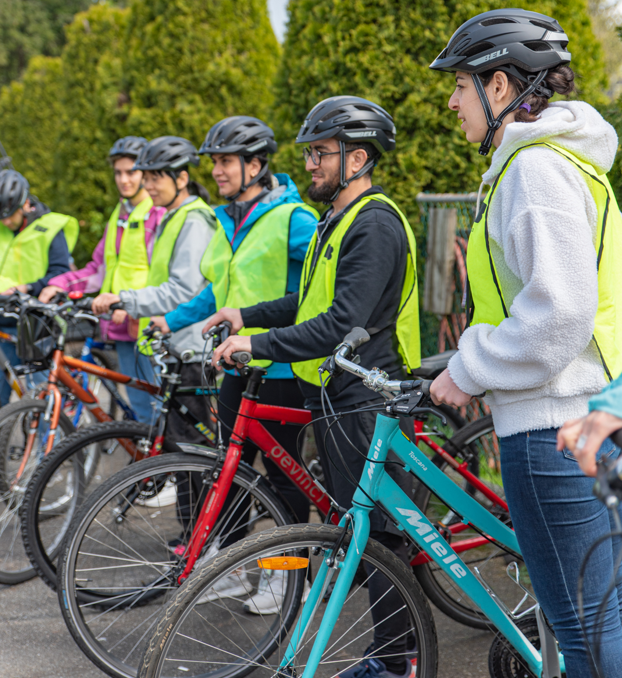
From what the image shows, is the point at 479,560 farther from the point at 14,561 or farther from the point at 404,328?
the point at 14,561

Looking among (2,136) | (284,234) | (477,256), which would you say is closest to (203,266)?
(284,234)

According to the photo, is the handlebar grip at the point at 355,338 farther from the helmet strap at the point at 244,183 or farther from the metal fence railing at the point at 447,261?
the metal fence railing at the point at 447,261

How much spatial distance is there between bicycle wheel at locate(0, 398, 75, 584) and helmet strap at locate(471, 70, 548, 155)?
109 inches

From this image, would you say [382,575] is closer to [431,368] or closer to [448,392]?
[448,392]

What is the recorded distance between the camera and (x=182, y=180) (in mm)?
4211

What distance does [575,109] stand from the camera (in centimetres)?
175

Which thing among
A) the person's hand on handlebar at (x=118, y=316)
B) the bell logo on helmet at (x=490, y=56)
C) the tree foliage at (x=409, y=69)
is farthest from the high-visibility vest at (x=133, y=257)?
the bell logo on helmet at (x=490, y=56)

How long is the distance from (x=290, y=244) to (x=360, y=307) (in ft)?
2.82

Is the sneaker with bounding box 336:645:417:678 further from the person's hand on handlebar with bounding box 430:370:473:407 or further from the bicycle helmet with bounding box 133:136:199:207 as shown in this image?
A: the bicycle helmet with bounding box 133:136:199:207

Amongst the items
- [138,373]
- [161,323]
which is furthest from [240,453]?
[138,373]

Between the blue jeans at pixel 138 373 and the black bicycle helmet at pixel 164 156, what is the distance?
1073 mm

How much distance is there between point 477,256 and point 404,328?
790 millimetres

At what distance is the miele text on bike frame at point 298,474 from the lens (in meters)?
2.84

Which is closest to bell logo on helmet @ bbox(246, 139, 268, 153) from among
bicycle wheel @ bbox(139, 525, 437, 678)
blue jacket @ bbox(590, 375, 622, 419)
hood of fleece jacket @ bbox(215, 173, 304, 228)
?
hood of fleece jacket @ bbox(215, 173, 304, 228)
